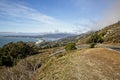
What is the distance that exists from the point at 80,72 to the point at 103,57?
451cm

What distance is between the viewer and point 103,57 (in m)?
20.9

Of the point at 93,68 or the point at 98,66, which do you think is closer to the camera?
the point at 93,68

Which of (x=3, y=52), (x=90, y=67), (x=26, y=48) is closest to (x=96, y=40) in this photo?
(x=26, y=48)

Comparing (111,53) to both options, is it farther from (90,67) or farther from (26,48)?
(26,48)

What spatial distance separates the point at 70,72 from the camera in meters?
18.6

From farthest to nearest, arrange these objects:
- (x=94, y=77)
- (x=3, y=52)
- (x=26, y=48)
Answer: (x=26, y=48)
(x=3, y=52)
(x=94, y=77)

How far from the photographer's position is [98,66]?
18688 mm

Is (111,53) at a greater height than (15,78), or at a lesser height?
greater

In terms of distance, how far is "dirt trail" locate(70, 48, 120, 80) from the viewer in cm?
1675

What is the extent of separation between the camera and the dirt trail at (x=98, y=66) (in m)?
16.8

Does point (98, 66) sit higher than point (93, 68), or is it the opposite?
point (98, 66)

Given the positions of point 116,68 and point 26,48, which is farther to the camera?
point 26,48

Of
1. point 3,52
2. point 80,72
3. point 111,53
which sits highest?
point 111,53

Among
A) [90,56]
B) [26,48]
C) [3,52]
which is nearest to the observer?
[90,56]
